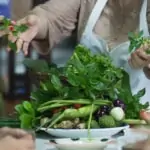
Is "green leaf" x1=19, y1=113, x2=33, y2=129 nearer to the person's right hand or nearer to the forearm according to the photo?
the person's right hand

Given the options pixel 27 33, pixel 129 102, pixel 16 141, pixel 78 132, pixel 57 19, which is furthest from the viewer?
pixel 57 19

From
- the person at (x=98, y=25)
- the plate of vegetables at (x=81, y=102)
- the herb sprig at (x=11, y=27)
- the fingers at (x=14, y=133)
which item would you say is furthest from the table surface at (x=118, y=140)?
the person at (x=98, y=25)

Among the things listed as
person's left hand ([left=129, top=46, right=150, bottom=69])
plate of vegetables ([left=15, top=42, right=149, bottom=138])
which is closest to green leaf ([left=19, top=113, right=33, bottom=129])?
plate of vegetables ([left=15, top=42, right=149, bottom=138])

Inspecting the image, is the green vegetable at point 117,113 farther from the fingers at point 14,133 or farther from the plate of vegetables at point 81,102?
the fingers at point 14,133

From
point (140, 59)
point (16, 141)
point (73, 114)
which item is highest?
point (140, 59)

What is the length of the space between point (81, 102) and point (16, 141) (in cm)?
27

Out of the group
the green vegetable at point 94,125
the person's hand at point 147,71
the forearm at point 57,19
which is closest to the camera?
the green vegetable at point 94,125

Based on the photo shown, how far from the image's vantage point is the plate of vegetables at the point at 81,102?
1011 mm

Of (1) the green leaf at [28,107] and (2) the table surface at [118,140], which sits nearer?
(2) the table surface at [118,140]

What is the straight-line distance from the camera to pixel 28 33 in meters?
1.29

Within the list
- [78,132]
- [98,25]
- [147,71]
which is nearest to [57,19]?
[98,25]

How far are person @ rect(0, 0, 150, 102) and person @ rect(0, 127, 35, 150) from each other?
567 millimetres

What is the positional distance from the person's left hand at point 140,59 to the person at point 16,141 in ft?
1.42

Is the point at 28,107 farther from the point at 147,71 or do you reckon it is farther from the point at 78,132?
the point at 147,71
